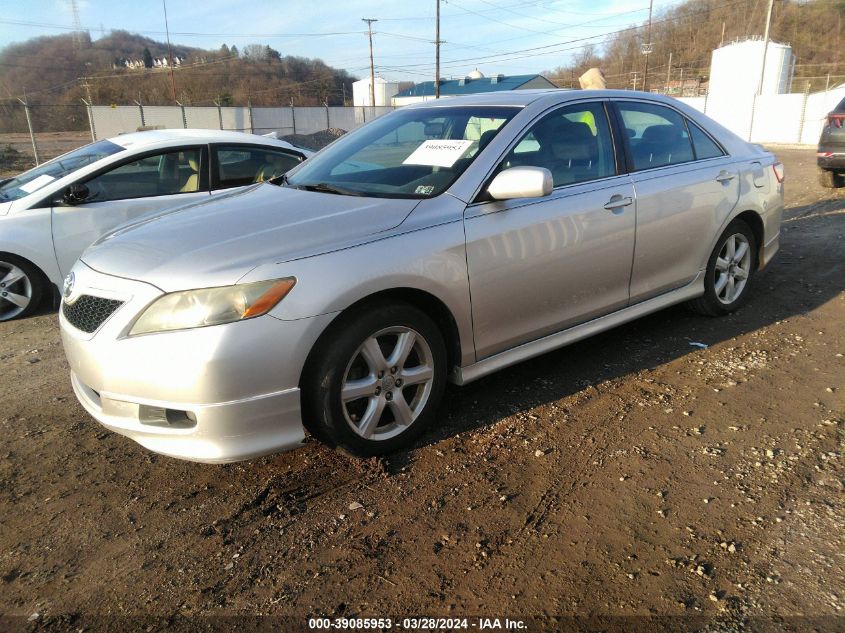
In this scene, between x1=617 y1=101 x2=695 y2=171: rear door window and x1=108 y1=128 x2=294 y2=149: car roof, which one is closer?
x1=617 y1=101 x2=695 y2=171: rear door window

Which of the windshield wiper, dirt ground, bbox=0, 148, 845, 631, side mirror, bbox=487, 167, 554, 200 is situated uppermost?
side mirror, bbox=487, 167, 554, 200

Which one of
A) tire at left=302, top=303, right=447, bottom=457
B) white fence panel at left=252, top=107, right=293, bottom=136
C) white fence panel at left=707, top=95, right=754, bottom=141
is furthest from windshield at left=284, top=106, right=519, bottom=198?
white fence panel at left=252, top=107, right=293, bottom=136

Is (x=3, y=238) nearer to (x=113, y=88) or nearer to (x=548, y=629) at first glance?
(x=548, y=629)

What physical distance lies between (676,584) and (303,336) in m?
1.68

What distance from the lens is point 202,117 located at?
31812 millimetres

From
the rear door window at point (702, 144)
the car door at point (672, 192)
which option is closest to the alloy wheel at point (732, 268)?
the car door at point (672, 192)

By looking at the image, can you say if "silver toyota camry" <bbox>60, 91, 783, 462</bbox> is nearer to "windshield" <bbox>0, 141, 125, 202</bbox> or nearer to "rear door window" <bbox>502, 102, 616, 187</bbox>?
"rear door window" <bbox>502, 102, 616, 187</bbox>

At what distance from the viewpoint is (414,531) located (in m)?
2.55

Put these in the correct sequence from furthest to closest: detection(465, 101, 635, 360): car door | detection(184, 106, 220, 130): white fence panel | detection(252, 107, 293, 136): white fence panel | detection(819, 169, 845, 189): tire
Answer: detection(252, 107, 293, 136): white fence panel, detection(184, 106, 220, 130): white fence panel, detection(819, 169, 845, 189): tire, detection(465, 101, 635, 360): car door

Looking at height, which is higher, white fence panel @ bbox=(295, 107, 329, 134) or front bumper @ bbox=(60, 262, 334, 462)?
white fence panel @ bbox=(295, 107, 329, 134)

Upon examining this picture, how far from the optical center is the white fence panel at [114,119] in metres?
28.5

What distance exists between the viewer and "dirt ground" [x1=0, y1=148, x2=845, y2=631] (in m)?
2.19

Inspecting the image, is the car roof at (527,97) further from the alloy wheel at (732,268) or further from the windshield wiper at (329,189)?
the alloy wheel at (732,268)

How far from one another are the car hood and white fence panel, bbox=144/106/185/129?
30.3 metres
